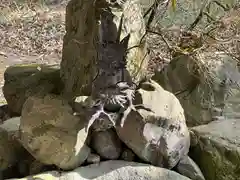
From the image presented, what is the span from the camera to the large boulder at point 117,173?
122 centimetres

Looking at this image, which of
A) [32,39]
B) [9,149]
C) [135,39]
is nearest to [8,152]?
[9,149]

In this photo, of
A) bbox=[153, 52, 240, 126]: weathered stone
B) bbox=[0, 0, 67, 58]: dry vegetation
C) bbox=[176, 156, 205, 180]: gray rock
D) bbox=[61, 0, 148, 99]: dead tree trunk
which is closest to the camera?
bbox=[61, 0, 148, 99]: dead tree trunk

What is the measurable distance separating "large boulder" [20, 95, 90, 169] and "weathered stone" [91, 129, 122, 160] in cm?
3

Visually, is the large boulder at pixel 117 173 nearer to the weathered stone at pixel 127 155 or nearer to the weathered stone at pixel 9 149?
the weathered stone at pixel 127 155

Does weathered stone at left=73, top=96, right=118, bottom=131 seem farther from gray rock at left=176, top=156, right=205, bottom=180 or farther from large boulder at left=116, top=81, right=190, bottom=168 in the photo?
gray rock at left=176, top=156, right=205, bottom=180

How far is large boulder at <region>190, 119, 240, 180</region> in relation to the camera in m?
1.35

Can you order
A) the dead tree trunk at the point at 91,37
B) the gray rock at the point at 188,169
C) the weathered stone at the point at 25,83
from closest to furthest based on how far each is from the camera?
the dead tree trunk at the point at 91,37
the gray rock at the point at 188,169
the weathered stone at the point at 25,83

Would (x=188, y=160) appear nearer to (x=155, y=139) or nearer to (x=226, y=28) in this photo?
(x=155, y=139)

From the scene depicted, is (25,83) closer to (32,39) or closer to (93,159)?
(93,159)

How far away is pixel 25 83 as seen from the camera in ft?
5.46

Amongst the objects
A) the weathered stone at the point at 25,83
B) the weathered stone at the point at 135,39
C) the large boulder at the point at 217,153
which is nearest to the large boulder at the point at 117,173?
the large boulder at the point at 217,153

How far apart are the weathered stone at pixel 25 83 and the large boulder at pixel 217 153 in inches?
20.5

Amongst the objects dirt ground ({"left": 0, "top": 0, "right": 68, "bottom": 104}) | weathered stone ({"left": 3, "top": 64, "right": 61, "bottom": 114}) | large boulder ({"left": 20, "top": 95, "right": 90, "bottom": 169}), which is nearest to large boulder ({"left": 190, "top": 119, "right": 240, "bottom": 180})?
large boulder ({"left": 20, "top": 95, "right": 90, "bottom": 169})

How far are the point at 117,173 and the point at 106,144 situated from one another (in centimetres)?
8
